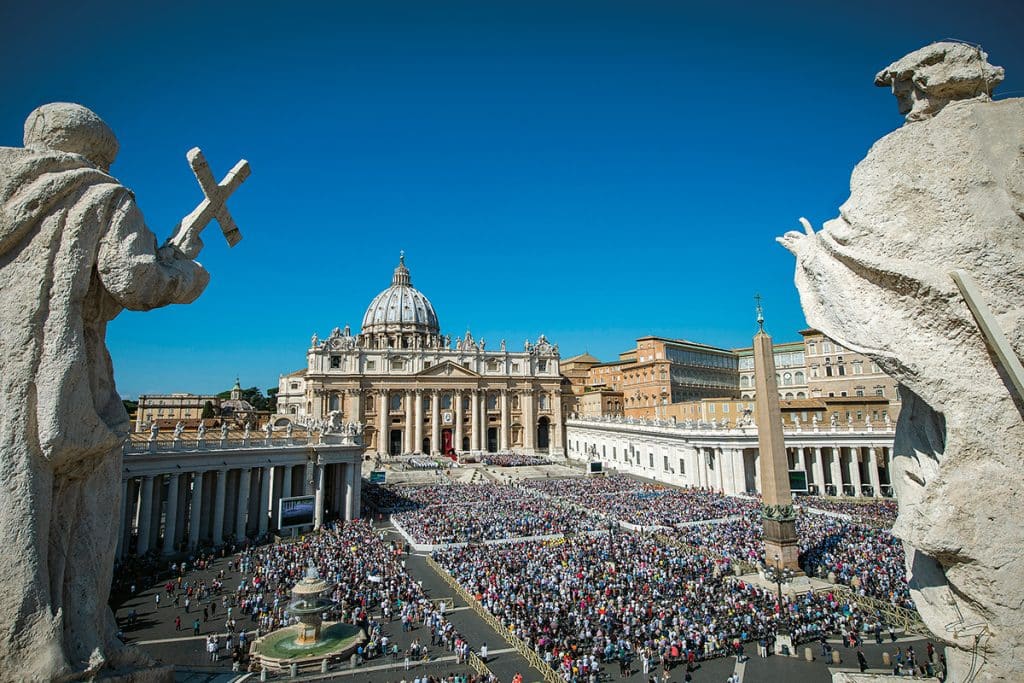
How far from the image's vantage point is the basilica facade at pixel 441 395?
2638 inches

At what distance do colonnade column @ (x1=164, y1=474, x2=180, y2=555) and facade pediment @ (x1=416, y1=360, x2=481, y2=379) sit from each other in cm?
4581

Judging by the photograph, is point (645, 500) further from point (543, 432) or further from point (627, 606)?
point (543, 432)

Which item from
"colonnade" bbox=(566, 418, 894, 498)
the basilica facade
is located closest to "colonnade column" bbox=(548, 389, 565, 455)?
the basilica facade

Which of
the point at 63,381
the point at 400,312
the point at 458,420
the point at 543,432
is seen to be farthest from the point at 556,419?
the point at 63,381

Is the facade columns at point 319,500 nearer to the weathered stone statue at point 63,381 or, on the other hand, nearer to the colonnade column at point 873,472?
the weathered stone statue at point 63,381

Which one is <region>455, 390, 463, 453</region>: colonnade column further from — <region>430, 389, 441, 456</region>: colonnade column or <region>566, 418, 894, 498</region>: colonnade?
<region>566, 418, 894, 498</region>: colonnade

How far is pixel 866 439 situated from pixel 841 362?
18391mm

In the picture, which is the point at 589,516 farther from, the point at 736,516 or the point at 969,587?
the point at 969,587

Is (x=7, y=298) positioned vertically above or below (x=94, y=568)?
above

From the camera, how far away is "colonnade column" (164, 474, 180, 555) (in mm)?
23406

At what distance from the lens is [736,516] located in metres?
28.7

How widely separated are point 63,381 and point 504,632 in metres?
14.4

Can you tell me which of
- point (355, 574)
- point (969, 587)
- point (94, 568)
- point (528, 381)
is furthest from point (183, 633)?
point (528, 381)

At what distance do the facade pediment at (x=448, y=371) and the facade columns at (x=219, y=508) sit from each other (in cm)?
4398
